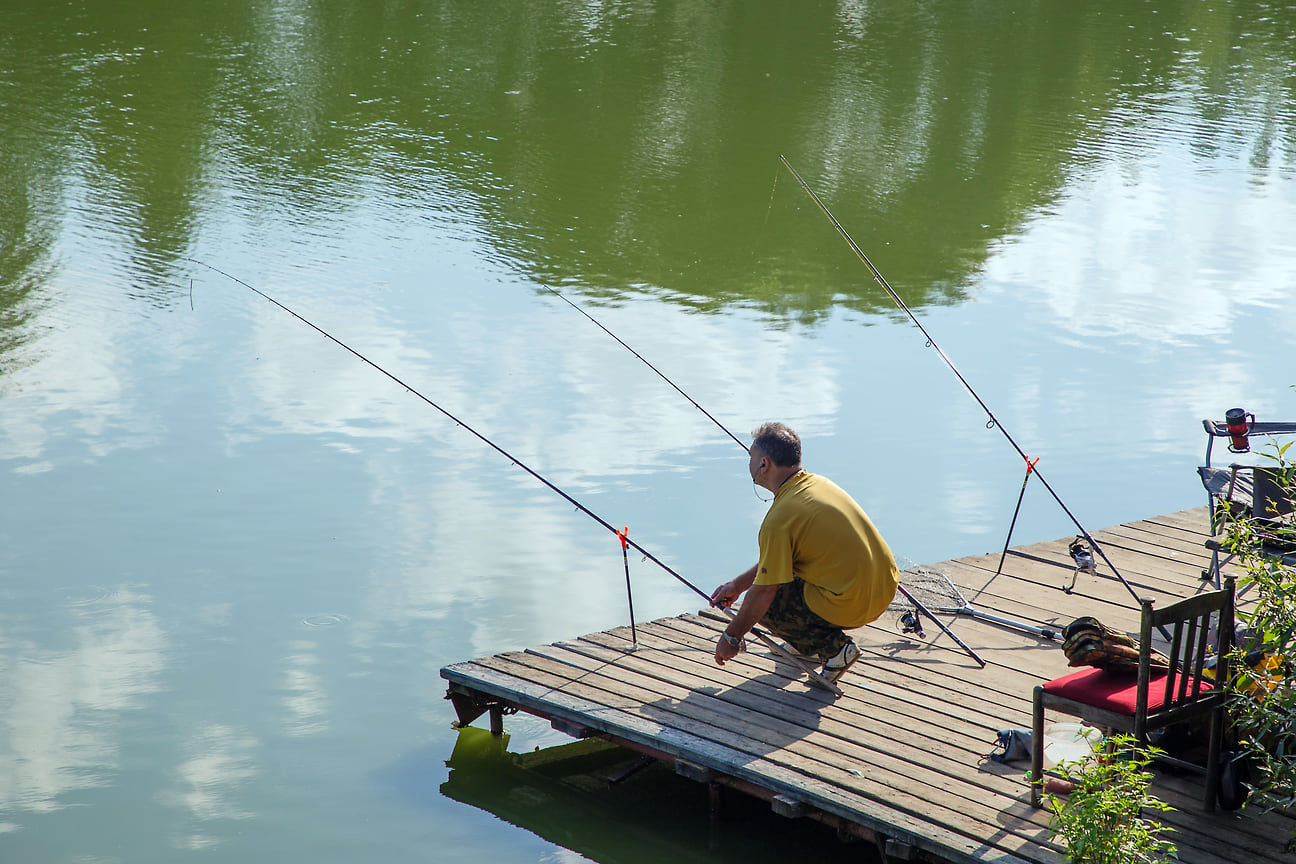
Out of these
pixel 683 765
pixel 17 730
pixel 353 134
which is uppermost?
→ pixel 353 134

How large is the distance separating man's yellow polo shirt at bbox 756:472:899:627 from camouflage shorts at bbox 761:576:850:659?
33 millimetres

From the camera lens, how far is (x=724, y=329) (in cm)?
966

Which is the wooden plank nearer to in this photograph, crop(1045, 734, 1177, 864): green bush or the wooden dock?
the wooden dock

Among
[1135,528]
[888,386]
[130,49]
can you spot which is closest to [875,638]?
[1135,528]

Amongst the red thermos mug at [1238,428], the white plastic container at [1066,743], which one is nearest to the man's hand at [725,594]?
the white plastic container at [1066,743]

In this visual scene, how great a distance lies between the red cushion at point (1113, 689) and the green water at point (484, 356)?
113cm

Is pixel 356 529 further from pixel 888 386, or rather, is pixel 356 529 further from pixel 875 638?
pixel 888 386

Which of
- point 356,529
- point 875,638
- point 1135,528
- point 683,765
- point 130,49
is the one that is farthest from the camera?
point 130,49

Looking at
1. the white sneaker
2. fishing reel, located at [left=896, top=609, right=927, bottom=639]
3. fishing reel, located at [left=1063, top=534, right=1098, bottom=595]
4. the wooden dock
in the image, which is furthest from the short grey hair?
fishing reel, located at [left=1063, top=534, right=1098, bottom=595]

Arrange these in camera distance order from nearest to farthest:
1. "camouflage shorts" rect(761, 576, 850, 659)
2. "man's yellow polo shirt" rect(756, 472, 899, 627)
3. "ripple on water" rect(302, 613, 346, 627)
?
"man's yellow polo shirt" rect(756, 472, 899, 627)
"camouflage shorts" rect(761, 576, 850, 659)
"ripple on water" rect(302, 613, 346, 627)

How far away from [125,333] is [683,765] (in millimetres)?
6342

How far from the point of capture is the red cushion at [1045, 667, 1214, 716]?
345 cm

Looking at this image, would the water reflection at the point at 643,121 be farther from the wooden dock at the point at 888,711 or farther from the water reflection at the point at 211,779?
the water reflection at the point at 211,779

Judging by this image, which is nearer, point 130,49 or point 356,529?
point 356,529
